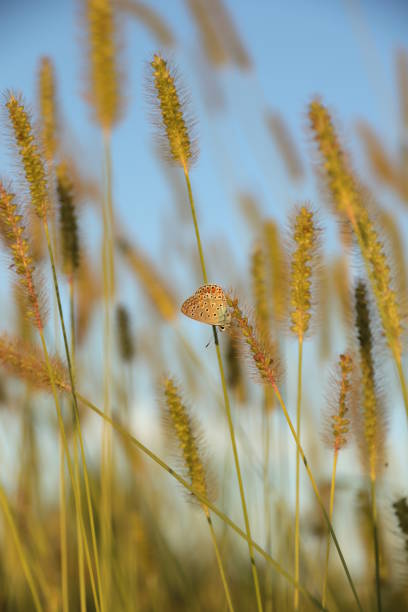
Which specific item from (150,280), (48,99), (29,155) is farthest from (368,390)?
(48,99)

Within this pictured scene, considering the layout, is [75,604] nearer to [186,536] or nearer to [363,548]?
[186,536]

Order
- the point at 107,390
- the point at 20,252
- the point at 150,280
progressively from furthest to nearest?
the point at 150,280, the point at 107,390, the point at 20,252

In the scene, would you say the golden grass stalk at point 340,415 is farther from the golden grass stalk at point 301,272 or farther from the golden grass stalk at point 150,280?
the golden grass stalk at point 150,280

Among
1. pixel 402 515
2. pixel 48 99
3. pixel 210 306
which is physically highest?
pixel 48 99

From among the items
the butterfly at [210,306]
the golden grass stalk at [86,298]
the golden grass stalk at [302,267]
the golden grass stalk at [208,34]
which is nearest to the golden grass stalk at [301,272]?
the golden grass stalk at [302,267]

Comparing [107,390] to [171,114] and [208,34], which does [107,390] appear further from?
[208,34]

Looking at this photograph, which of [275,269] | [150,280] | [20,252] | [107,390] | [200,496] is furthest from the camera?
[150,280]

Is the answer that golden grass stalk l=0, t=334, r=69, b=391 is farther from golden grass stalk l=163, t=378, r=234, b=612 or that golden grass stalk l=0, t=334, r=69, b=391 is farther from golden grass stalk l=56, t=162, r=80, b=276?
golden grass stalk l=56, t=162, r=80, b=276
